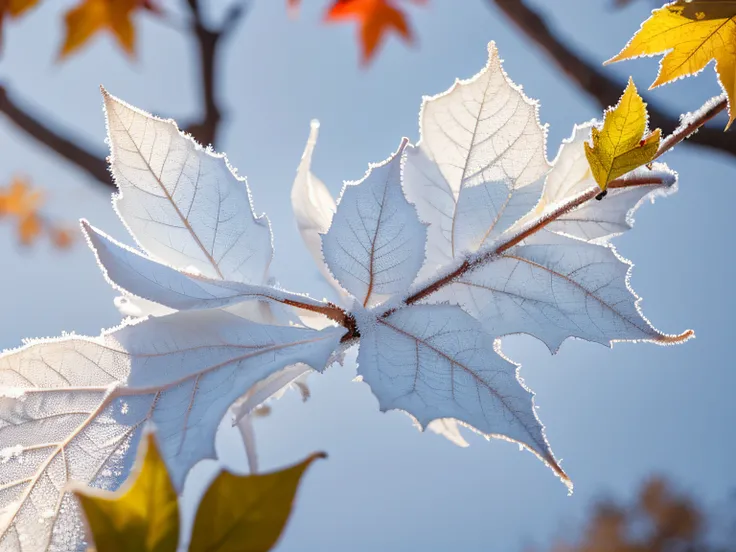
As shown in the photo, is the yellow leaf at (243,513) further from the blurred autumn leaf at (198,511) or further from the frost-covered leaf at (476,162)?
the frost-covered leaf at (476,162)

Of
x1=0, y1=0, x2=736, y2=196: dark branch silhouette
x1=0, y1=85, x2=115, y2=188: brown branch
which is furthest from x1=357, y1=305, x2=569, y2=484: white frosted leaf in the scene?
x1=0, y1=85, x2=115, y2=188: brown branch

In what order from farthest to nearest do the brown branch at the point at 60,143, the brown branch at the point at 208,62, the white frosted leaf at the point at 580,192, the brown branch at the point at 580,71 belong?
the brown branch at the point at 208,62 → the brown branch at the point at 60,143 → the brown branch at the point at 580,71 → the white frosted leaf at the point at 580,192

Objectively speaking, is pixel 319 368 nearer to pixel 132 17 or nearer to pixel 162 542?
pixel 162 542

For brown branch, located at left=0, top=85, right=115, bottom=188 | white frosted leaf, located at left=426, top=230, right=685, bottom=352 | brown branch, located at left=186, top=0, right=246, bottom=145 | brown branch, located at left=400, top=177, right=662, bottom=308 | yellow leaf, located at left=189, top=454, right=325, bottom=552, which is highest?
brown branch, located at left=186, top=0, right=246, bottom=145

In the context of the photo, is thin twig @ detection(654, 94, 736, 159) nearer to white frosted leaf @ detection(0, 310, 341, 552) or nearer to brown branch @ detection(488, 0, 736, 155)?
white frosted leaf @ detection(0, 310, 341, 552)

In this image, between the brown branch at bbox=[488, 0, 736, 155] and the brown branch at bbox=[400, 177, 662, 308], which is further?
the brown branch at bbox=[488, 0, 736, 155]

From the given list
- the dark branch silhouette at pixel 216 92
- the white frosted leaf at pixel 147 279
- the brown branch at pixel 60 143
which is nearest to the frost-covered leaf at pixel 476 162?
the white frosted leaf at pixel 147 279
